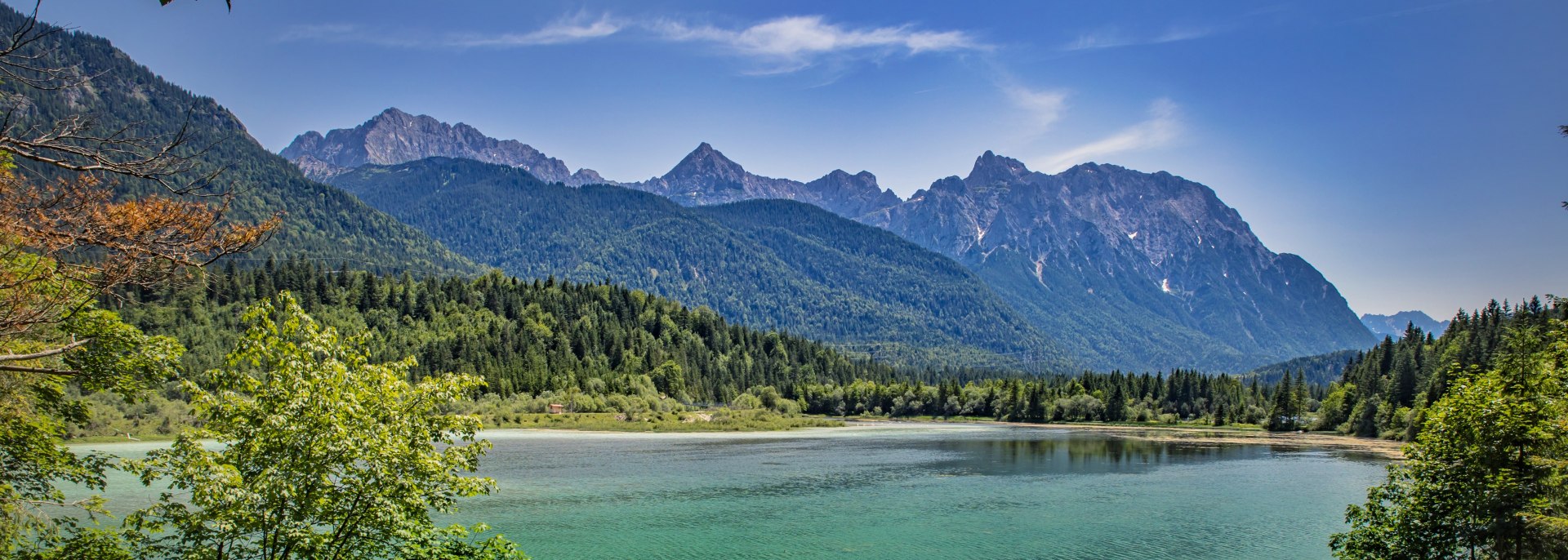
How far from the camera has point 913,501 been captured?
62.7 meters

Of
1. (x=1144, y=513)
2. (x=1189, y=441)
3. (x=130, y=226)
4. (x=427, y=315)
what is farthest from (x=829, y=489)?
(x=427, y=315)

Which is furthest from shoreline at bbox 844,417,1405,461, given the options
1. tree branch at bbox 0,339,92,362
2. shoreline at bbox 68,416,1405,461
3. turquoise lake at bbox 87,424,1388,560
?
tree branch at bbox 0,339,92,362

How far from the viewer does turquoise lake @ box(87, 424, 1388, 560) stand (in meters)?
46.8

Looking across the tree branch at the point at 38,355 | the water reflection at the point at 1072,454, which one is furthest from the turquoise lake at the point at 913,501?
the tree branch at the point at 38,355

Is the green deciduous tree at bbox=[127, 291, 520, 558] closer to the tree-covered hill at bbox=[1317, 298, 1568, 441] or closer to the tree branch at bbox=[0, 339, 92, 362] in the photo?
the tree branch at bbox=[0, 339, 92, 362]

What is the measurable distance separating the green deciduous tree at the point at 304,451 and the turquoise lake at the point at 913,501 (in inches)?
959

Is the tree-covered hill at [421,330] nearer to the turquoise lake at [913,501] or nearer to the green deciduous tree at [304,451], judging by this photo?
the turquoise lake at [913,501]

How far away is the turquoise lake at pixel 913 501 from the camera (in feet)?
153

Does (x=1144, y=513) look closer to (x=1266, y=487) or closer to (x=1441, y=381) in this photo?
(x=1266, y=487)

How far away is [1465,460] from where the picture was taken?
96.7 feet

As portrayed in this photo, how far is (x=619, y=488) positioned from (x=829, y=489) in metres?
16.1

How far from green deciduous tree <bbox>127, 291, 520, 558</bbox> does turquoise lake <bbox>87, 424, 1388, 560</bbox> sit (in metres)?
24.4

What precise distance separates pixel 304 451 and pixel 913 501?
49.4m

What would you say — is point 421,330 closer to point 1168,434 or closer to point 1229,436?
point 1168,434
